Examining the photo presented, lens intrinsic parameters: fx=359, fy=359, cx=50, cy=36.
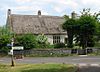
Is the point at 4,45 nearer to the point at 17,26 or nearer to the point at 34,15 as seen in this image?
the point at 17,26

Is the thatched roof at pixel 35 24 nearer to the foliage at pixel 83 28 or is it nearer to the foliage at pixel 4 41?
the foliage at pixel 83 28

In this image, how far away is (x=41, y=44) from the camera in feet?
181

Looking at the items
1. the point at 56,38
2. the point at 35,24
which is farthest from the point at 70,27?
the point at 35,24

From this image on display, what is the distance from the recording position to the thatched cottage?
6731cm

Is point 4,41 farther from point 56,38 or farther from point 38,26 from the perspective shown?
point 56,38

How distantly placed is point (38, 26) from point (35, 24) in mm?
955

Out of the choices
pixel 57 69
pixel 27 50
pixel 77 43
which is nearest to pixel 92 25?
pixel 77 43

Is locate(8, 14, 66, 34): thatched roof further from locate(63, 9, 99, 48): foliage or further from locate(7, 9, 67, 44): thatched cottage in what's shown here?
locate(63, 9, 99, 48): foliage

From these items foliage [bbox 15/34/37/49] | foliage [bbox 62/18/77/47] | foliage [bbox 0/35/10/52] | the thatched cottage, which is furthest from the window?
foliage [bbox 0/35/10/52]

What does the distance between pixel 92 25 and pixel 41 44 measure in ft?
27.2

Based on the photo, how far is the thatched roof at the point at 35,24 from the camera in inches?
2648

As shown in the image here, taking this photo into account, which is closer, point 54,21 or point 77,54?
point 77,54

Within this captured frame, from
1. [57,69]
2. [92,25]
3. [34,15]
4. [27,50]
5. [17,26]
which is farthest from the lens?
[34,15]

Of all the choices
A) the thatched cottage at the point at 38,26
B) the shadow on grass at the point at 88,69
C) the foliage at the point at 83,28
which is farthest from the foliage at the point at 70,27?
the shadow on grass at the point at 88,69
